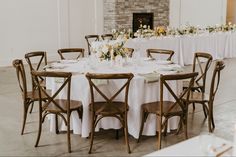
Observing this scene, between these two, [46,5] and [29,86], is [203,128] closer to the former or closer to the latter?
[29,86]

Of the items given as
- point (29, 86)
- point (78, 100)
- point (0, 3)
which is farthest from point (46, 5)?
point (78, 100)

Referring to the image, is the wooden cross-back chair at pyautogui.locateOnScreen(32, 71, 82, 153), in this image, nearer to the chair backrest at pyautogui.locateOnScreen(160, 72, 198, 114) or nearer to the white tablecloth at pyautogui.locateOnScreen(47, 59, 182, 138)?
the white tablecloth at pyautogui.locateOnScreen(47, 59, 182, 138)

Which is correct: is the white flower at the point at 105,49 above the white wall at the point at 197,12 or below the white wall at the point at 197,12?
below

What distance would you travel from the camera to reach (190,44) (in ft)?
32.6

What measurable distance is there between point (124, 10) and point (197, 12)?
12.2ft

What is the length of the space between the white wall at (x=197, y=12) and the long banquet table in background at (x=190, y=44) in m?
2.71

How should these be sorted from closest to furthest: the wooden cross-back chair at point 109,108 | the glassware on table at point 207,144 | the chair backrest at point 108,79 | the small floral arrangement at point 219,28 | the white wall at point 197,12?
1. the glassware on table at point 207,144
2. the chair backrest at point 108,79
3. the wooden cross-back chair at point 109,108
4. the small floral arrangement at point 219,28
5. the white wall at point 197,12

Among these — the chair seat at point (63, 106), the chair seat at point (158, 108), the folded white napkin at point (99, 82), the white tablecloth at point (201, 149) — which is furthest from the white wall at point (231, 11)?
the white tablecloth at point (201, 149)

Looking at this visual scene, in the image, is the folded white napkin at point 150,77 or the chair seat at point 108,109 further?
the folded white napkin at point 150,77

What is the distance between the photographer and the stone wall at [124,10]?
11641mm

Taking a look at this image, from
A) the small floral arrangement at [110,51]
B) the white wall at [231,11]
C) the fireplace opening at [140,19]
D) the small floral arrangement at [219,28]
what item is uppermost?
the white wall at [231,11]

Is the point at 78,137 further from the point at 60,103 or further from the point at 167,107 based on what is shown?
the point at 167,107

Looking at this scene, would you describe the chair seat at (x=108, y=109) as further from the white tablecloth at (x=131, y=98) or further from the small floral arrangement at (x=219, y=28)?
the small floral arrangement at (x=219, y=28)

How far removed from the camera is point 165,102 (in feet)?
14.9
